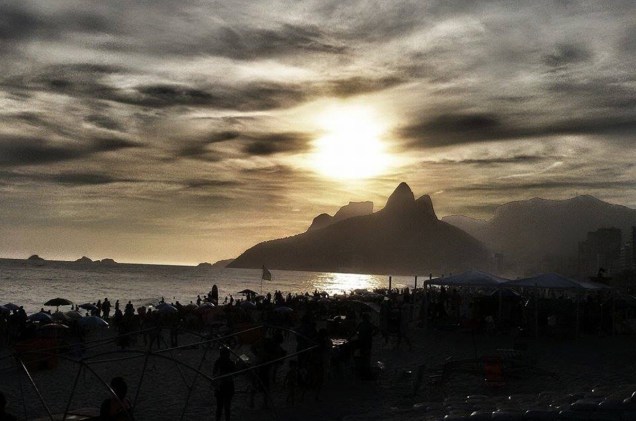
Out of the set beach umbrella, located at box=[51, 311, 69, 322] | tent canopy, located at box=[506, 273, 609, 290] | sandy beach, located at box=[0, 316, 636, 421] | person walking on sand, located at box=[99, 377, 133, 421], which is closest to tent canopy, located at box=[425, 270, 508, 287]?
tent canopy, located at box=[506, 273, 609, 290]

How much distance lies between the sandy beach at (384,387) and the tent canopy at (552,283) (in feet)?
6.45

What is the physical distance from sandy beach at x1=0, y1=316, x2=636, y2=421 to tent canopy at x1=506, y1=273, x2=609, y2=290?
196 cm

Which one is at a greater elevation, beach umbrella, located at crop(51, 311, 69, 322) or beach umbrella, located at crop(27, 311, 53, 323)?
beach umbrella, located at crop(27, 311, 53, 323)

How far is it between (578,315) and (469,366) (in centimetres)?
933

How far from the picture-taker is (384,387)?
49.8ft

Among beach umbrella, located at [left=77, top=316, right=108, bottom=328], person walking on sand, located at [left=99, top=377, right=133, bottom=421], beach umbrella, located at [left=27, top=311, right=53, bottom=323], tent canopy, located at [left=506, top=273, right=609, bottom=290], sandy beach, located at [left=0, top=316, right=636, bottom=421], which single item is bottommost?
sandy beach, located at [left=0, top=316, right=636, bottom=421]

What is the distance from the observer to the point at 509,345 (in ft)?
70.5

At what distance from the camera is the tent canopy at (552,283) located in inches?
866

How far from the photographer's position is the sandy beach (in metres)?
11.9

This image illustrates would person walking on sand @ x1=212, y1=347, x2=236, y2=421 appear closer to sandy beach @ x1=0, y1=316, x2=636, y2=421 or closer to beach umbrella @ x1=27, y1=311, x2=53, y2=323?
sandy beach @ x1=0, y1=316, x2=636, y2=421

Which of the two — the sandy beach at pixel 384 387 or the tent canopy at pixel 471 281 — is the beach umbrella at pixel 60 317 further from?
the tent canopy at pixel 471 281

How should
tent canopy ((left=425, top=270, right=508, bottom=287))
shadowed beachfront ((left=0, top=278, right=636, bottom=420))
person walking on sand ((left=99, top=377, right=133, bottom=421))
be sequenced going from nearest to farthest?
person walking on sand ((left=99, top=377, right=133, bottom=421)), shadowed beachfront ((left=0, top=278, right=636, bottom=420)), tent canopy ((left=425, top=270, right=508, bottom=287))

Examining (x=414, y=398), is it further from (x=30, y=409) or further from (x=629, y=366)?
(x=30, y=409)

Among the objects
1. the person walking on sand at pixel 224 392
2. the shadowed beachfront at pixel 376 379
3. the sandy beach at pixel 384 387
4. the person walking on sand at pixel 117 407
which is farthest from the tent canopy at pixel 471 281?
the person walking on sand at pixel 117 407
